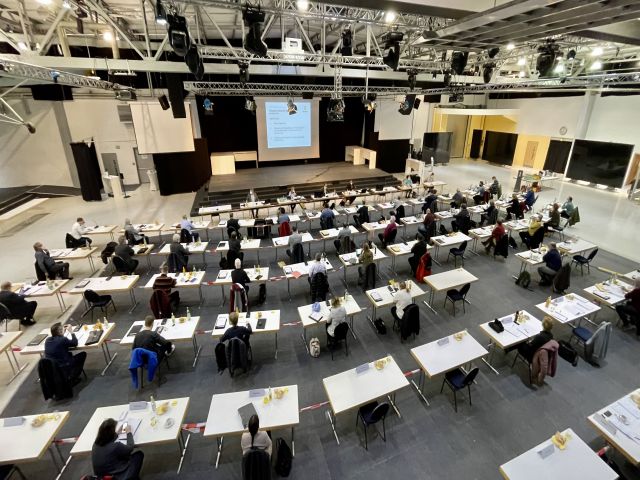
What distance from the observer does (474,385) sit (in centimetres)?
546

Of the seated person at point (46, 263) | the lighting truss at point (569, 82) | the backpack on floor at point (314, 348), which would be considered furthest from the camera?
the lighting truss at point (569, 82)

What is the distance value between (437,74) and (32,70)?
13.5 m

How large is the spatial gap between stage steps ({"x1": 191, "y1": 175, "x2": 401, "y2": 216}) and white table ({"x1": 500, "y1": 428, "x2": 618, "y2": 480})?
1152cm

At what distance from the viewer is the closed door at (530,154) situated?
2125 centimetres

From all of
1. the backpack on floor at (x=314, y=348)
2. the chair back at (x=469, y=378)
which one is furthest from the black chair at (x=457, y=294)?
the backpack on floor at (x=314, y=348)

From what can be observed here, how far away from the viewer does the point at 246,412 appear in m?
4.03

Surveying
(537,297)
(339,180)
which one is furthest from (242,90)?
(537,297)

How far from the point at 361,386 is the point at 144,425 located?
2.73 m

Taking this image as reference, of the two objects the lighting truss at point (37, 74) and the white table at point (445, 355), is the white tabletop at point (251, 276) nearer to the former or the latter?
the white table at point (445, 355)

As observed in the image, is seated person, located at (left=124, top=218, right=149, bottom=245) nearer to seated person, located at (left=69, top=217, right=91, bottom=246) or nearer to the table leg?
seated person, located at (left=69, top=217, right=91, bottom=246)

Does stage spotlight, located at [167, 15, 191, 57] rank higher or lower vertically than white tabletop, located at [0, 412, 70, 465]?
higher

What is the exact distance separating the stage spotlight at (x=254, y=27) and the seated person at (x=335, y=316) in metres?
4.65

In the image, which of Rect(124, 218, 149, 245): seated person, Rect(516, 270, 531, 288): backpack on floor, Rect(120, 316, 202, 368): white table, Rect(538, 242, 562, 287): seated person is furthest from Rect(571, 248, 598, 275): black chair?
Rect(124, 218, 149, 245): seated person

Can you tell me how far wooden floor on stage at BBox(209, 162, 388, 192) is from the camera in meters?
15.9
